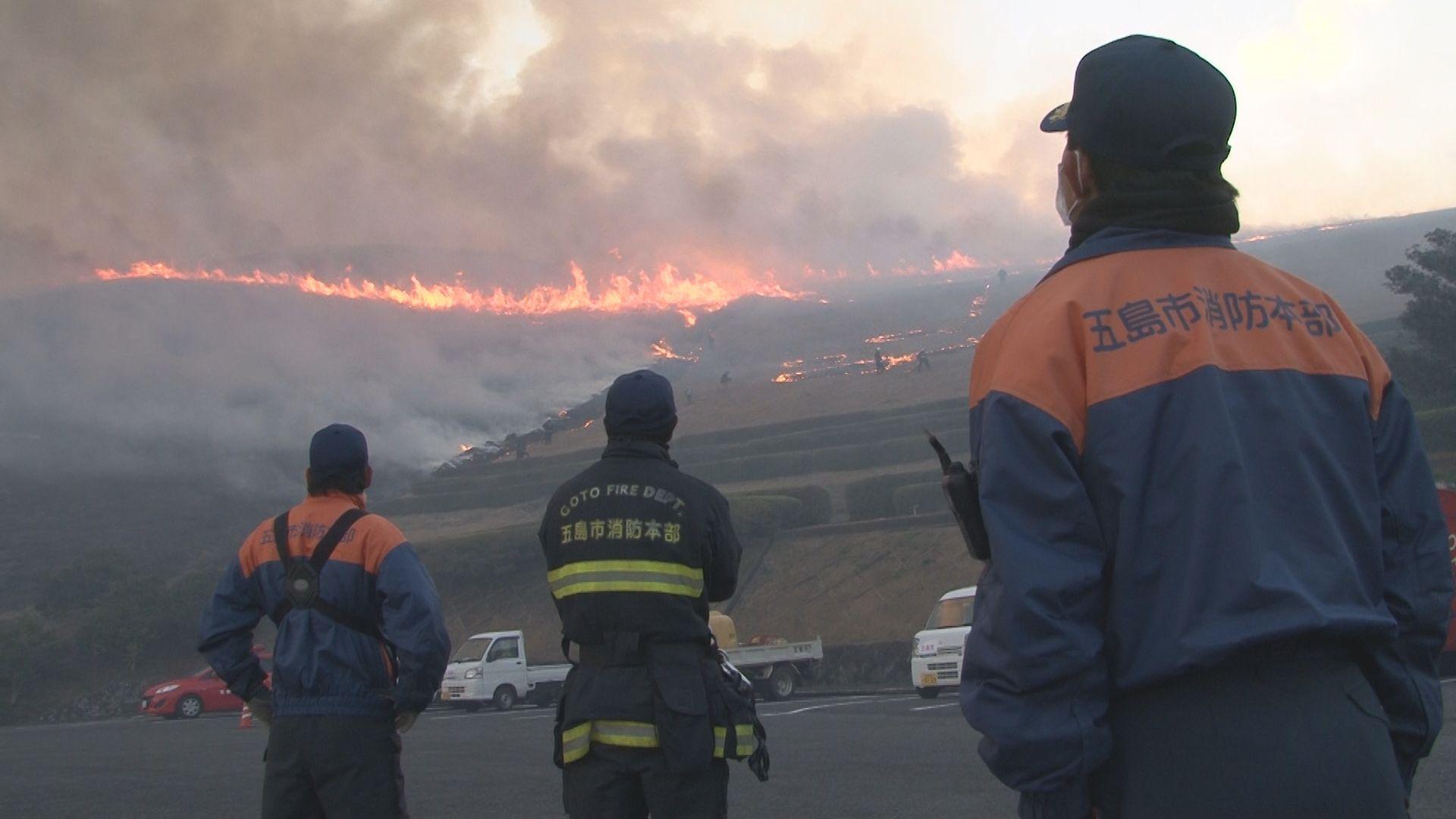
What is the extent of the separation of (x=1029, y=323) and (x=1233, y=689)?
644 millimetres

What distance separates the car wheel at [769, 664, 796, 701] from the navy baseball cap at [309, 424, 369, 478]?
20077mm

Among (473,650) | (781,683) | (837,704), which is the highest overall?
(473,650)

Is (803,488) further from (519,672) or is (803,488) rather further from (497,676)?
(497,676)

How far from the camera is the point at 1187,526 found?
A: 6.75ft

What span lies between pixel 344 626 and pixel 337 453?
0.68m

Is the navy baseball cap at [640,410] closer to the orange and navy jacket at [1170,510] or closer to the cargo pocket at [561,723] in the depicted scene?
the cargo pocket at [561,723]

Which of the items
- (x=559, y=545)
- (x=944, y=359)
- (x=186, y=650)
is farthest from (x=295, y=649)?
(x=944, y=359)

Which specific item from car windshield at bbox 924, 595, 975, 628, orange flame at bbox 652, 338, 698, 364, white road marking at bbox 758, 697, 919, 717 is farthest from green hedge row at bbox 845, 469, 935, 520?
orange flame at bbox 652, 338, 698, 364

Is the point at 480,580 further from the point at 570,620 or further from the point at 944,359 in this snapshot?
the point at 944,359

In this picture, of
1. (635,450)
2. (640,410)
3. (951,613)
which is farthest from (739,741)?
(951,613)

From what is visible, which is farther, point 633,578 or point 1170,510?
point 633,578

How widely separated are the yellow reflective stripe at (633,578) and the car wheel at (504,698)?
23.8 meters

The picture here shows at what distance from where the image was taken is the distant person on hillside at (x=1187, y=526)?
78.5 inches

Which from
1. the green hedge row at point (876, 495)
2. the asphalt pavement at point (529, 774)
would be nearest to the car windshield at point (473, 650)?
the asphalt pavement at point (529, 774)
